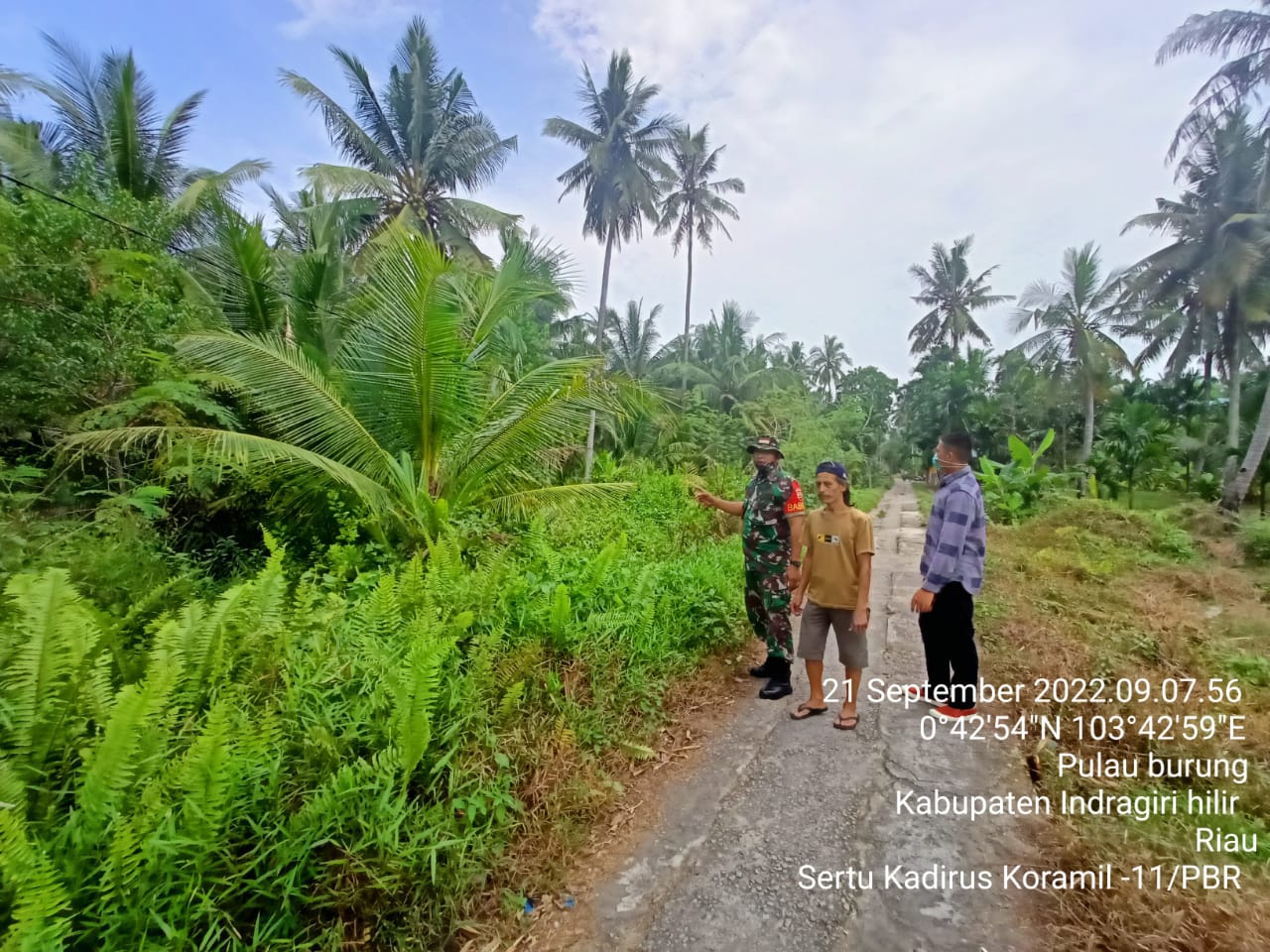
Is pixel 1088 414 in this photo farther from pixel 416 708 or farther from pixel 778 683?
pixel 416 708

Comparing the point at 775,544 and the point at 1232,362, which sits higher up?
the point at 1232,362

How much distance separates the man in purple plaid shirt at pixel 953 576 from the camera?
3.16 m

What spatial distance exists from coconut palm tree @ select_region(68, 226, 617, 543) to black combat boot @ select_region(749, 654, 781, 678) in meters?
2.68

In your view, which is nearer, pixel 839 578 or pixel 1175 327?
pixel 839 578

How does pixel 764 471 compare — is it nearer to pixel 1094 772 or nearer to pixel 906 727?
pixel 906 727

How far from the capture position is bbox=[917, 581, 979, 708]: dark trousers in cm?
325

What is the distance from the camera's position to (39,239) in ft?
18.3

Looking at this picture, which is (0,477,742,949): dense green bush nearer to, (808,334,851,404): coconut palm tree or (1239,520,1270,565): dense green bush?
(1239,520,1270,565): dense green bush

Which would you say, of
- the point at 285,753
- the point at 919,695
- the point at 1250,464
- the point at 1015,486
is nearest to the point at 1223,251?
the point at 1250,464

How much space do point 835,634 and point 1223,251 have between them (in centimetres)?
2263

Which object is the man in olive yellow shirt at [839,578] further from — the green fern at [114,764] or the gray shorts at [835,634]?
the green fern at [114,764]

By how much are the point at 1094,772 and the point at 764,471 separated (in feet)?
7.20

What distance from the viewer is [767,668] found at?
13.3ft

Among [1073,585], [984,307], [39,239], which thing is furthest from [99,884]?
[984,307]
